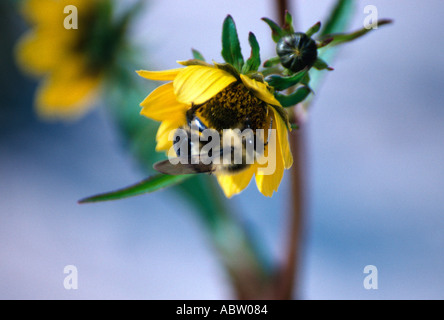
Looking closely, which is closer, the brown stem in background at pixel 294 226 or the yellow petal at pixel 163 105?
the yellow petal at pixel 163 105

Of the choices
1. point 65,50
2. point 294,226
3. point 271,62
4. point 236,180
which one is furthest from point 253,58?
point 65,50

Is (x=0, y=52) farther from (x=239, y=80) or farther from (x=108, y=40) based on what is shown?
(x=239, y=80)

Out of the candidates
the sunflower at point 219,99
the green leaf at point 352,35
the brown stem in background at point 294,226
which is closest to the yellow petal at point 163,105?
the sunflower at point 219,99

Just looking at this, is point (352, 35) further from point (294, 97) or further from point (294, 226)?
point (294, 226)

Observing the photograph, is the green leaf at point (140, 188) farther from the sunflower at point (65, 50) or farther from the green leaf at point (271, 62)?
the sunflower at point (65, 50)

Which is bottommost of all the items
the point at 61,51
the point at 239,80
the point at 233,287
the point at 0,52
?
the point at 233,287

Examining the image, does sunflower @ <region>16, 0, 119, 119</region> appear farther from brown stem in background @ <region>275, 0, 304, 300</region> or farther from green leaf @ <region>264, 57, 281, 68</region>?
green leaf @ <region>264, 57, 281, 68</region>

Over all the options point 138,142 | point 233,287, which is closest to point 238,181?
point 138,142
